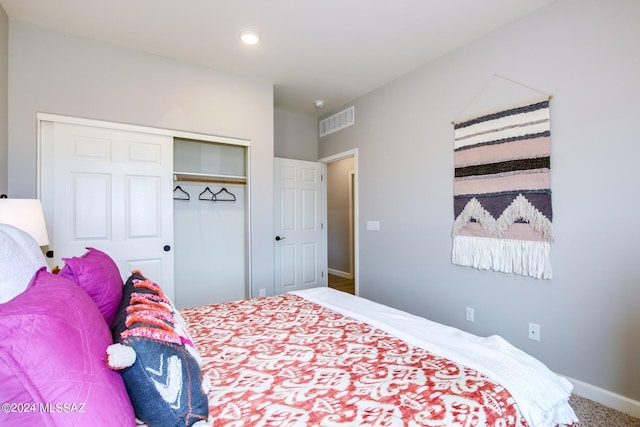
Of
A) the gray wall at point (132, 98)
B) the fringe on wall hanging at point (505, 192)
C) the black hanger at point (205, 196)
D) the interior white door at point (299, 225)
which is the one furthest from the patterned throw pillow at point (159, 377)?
the interior white door at point (299, 225)

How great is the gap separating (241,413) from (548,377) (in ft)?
3.87

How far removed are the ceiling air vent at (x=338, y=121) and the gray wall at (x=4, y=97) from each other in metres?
3.33

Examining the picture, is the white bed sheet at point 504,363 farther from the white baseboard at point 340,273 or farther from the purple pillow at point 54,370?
the white baseboard at point 340,273

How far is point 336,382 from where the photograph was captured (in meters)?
1.12

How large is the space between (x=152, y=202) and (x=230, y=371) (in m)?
2.32

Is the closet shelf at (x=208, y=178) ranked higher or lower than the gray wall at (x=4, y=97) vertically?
lower

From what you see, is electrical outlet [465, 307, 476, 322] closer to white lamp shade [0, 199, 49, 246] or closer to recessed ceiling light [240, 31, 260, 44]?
recessed ceiling light [240, 31, 260, 44]

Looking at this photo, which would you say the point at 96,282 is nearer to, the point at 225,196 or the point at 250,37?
the point at 250,37

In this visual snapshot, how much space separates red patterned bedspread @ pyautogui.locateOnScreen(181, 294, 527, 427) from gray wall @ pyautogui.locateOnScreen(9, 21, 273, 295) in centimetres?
205

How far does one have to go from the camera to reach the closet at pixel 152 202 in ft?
8.64

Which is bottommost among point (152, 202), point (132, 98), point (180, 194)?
point (152, 202)

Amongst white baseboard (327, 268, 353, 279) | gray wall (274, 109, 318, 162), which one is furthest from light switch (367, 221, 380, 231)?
white baseboard (327, 268, 353, 279)

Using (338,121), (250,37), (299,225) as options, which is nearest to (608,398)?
(299,225)

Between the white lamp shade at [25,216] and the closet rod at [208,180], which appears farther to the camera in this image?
the closet rod at [208,180]
